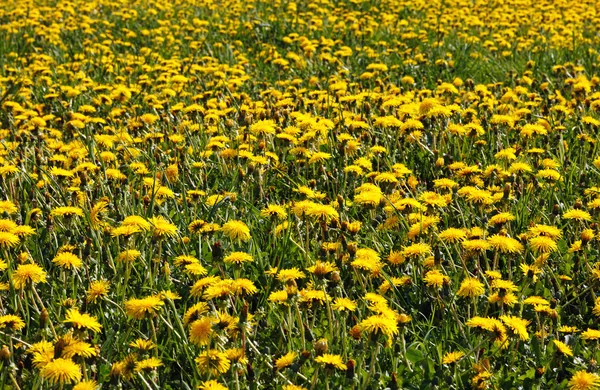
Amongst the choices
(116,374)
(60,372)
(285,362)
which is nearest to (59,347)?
(60,372)

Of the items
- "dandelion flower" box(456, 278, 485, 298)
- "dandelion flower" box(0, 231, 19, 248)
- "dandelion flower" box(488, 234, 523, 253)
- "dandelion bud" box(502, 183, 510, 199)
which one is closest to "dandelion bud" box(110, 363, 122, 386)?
"dandelion flower" box(0, 231, 19, 248)

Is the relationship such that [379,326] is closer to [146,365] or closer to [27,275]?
[146,365]

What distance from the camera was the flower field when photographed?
232cm

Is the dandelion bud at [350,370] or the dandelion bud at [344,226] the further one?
the dandelion bud at [344,226]

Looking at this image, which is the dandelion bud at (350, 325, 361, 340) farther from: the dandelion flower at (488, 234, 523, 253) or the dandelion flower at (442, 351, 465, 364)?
the dandelion flower at (488, 234, 523, 253)

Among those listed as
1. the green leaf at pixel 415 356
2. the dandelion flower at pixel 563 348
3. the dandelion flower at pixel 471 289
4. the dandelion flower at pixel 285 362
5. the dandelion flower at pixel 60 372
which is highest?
the dandelion flower at pixel 60 372

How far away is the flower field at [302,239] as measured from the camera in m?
2.32

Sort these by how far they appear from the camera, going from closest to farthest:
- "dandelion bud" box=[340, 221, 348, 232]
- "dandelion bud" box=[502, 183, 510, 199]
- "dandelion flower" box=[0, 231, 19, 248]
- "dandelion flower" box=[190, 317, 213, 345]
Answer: "dandelion flower" box=[190, 317, 213, 345] < "dandelion flower" box=[0, 231, 19, 248] < "dandelion bud" box=[340, 221, 348, 232] < "dandelion bud" box=[502, 183, 510, 199]

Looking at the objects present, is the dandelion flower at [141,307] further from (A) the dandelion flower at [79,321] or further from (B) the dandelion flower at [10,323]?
(B) the dandelion flower at [10,323]

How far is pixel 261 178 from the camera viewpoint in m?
3.71

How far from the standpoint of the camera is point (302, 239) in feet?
10.9

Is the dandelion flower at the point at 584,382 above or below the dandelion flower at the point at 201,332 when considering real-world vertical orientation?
below

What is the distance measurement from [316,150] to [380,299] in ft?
5.86

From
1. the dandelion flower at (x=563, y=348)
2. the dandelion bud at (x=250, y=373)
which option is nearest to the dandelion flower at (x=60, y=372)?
the dandelion bud at (x=250, y=373)
